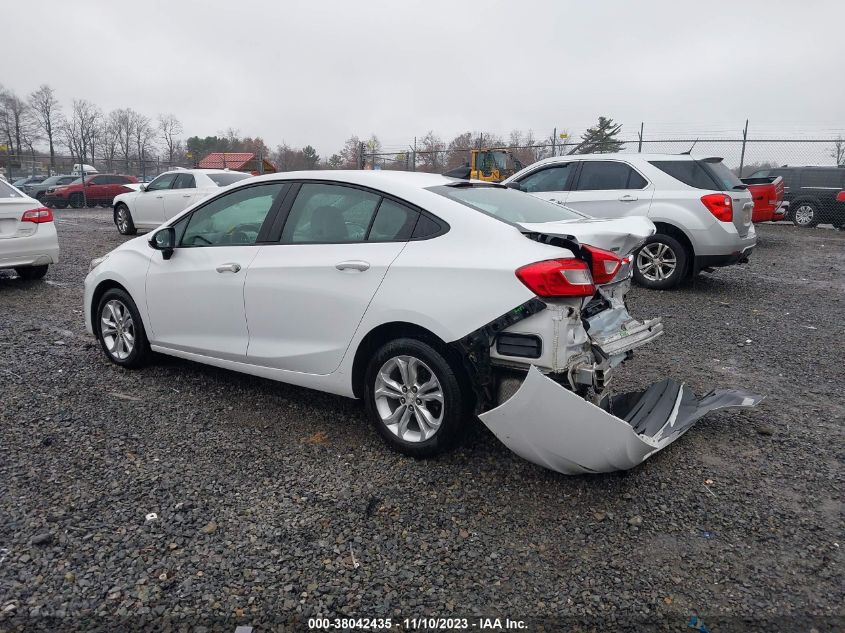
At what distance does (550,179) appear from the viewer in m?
8.93

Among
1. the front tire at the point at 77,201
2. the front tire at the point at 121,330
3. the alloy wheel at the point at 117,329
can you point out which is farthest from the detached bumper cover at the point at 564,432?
the front tire at the point at 77,201

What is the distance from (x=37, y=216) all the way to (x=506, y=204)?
6.94 meters

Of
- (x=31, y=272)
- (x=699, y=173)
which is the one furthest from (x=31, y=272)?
(x=699, y=173)

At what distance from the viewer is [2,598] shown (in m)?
2.32

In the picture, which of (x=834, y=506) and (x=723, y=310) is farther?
(x=723, y=310)

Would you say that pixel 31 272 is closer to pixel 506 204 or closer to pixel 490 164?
pixel 506 204

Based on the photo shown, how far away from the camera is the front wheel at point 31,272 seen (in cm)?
852

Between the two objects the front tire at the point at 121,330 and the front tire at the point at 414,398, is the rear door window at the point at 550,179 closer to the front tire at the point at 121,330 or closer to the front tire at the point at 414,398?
the front tire at the point at 121,330

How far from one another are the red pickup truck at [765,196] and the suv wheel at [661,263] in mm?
6299

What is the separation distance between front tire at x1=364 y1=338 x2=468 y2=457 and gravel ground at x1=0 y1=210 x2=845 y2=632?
0.16 metres

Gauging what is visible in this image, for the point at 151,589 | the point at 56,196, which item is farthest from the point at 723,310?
the point at 56,196

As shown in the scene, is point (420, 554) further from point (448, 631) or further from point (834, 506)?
point (834, 506)

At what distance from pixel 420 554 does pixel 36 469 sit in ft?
Result: 7.22

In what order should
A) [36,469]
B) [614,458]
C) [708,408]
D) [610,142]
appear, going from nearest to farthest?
[614,458]
[36,469]
[708,408]
[610,142]
